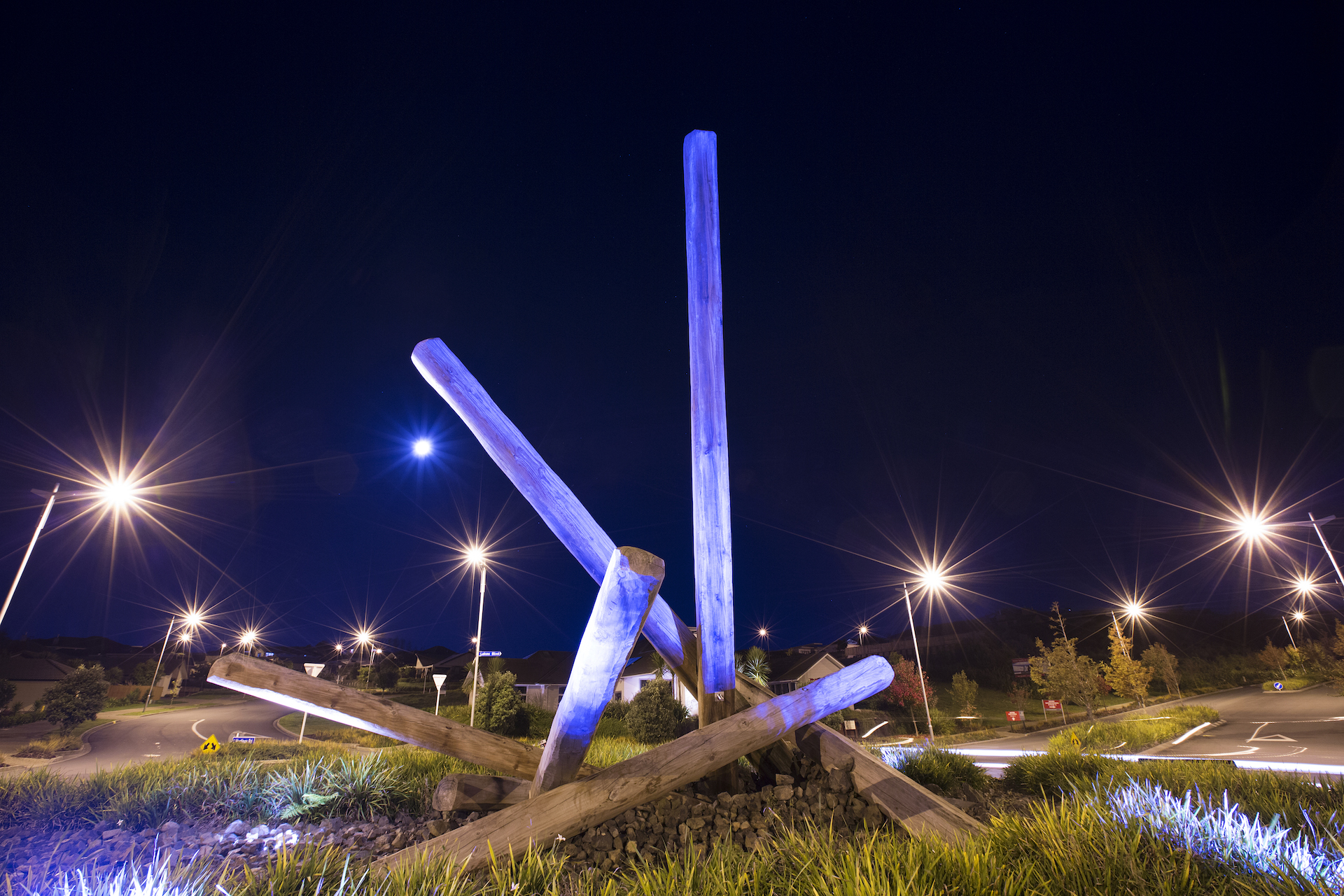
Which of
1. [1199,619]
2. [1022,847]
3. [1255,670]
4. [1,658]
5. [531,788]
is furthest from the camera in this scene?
[1199,619]

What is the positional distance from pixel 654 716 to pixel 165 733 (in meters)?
17.9

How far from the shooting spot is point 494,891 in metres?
2.72

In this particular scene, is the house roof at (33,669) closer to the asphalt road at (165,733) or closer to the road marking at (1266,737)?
the asphalt road at (165,733)

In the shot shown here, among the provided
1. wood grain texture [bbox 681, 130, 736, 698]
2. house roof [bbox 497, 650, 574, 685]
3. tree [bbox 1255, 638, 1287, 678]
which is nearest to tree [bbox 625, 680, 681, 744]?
wood grain texture [bbox 681, 130, 736, 698]

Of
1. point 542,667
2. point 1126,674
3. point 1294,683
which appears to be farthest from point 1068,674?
point 542,667

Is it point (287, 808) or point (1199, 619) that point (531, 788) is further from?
point (1199, 619)

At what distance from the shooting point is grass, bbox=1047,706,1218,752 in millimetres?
14574

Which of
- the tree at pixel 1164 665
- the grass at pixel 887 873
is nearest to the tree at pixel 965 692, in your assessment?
the tree at pixel 1164 665

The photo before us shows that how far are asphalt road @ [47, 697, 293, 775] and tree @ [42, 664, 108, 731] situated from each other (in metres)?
1.03

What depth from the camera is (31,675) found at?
1800 centimetres

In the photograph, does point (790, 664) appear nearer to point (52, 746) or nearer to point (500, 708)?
point (500, 708)

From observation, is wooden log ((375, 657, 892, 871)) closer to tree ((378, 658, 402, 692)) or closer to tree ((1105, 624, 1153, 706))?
tree ((1105, 624, 1153, 706))

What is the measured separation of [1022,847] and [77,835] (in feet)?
22.0

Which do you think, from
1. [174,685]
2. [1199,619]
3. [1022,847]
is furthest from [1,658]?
[1199,619]
